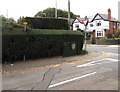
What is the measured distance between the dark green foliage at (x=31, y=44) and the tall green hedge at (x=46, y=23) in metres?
1.69

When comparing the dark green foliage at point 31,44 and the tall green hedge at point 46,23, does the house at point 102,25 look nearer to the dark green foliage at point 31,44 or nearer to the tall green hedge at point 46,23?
the tall green hedge at point 46,23

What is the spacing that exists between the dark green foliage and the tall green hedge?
1.69 meters

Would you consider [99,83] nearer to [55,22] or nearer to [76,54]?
[76,54]

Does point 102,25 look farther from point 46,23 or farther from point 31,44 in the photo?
point 31,44

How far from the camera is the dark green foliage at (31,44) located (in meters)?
8.55

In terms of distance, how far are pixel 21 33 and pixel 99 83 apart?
612 centimetres

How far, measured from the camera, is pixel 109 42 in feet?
92.6

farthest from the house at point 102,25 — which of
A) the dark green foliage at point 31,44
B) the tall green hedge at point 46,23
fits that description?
the dark green foliage at point 31,44

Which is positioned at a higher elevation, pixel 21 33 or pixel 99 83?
pixel 21 33

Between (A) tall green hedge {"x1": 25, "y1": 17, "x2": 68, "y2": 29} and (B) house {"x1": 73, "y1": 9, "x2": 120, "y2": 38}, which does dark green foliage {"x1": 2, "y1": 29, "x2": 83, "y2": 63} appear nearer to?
(A) tall green hedge {"x1": 25, "y1": 17, "x2": 68, "y2": 29}

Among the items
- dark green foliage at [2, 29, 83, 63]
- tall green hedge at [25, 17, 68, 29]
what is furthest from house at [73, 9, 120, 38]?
dark green foliage at [2, 29, 83, 63]

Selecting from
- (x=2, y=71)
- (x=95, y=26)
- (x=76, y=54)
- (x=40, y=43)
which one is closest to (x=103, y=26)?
(x=95, y=26)

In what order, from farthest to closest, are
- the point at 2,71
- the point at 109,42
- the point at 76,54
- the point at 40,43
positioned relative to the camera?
the point at 109,42, the point at 76,54, the point at 40,43, the point at 2,71

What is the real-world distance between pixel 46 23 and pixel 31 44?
3030 millimetres
